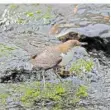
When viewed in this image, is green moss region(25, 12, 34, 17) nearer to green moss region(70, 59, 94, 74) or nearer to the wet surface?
the wet surface

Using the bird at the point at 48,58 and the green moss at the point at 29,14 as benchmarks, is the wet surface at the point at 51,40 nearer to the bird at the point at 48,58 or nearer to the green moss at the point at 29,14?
the green moss at the point at 29,14

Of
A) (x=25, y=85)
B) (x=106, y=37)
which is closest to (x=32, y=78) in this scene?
(x=25, y=85)

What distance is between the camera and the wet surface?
658cm

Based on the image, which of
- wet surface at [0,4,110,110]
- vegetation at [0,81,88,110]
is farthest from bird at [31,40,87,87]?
vegetation at [0,81,88,110]

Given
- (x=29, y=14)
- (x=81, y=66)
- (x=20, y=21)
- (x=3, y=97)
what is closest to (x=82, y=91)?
(x=81, y=66)

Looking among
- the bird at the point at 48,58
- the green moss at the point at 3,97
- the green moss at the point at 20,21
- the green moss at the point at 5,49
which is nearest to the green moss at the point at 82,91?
the bird at the point at 48,58

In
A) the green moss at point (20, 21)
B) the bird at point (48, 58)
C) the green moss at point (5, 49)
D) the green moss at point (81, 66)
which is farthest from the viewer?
the green moss at point (20, 21)

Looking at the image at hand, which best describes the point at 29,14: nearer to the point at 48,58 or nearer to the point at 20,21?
the point at 20,21

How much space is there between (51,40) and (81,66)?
1.52 metres

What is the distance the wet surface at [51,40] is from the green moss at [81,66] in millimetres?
88

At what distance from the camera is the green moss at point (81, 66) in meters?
7.16

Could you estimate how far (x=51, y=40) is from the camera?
28.3 ft

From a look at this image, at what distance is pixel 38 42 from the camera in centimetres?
841

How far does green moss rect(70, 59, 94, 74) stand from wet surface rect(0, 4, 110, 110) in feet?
0.29
